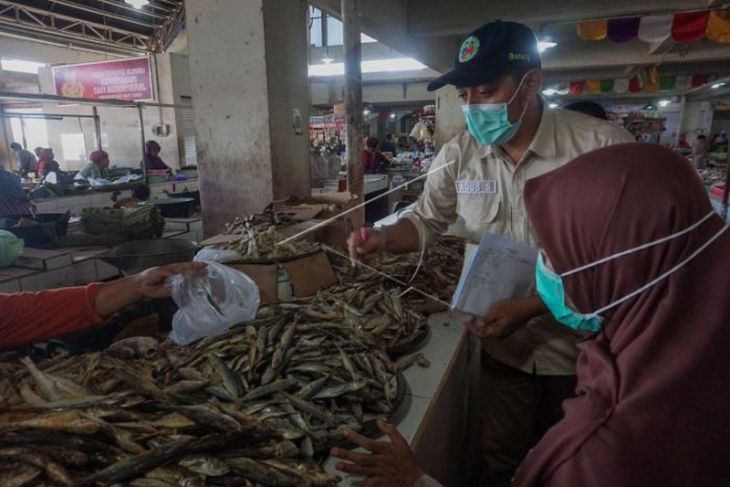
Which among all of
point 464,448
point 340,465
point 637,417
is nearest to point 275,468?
point 340,465

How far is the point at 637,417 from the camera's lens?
3.39 ft

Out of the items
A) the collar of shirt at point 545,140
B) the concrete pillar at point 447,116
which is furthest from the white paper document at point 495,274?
the concrete pillar at point 447,116

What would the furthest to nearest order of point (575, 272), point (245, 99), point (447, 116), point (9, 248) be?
point (447, 116), point (245, 99), point (9, 248), point (575, 272)

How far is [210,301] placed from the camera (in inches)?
90.3

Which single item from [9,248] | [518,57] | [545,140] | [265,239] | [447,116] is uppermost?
[447,116]

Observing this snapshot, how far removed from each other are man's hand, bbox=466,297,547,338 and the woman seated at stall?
2.89ft

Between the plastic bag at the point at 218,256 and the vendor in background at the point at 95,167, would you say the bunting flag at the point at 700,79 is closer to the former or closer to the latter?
the vendor in background at the point at 95,167

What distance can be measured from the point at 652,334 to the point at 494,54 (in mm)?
1535

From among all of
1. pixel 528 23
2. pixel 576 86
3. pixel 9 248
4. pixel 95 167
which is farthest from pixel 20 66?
pixel 576 86

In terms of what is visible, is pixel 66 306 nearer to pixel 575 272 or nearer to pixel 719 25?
pixel 575 272

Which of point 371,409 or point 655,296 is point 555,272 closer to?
point 655,296

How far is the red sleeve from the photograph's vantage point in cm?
205

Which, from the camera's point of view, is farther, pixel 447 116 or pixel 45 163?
pixel 447 116

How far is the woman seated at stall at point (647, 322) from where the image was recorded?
1.00m
